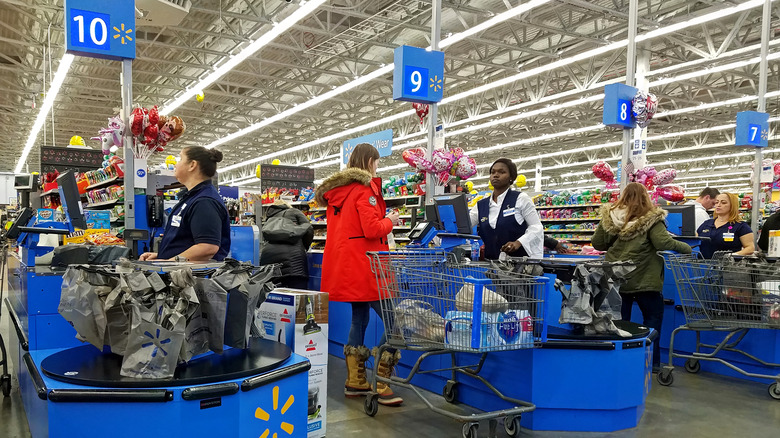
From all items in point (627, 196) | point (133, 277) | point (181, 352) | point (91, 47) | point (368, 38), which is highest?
point (368, 38)

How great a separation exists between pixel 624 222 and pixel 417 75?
2.49 m

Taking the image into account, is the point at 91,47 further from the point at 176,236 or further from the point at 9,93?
the point at 9,93

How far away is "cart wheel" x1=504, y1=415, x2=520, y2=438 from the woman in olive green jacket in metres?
1.73

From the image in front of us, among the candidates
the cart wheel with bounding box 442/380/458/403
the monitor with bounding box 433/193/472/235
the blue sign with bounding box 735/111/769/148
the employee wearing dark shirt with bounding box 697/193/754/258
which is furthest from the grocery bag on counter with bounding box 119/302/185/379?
the blue sign with bounding box 735/111/769/148

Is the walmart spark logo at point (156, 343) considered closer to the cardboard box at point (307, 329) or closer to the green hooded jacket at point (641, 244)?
the cardboard box at point (307, 329)

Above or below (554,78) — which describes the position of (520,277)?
below

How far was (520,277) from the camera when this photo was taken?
291 cm

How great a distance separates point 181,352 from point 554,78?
614 inches

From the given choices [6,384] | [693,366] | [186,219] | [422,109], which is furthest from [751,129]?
[6,384]

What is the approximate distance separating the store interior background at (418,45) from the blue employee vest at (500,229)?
119 cm

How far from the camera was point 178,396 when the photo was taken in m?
1.84

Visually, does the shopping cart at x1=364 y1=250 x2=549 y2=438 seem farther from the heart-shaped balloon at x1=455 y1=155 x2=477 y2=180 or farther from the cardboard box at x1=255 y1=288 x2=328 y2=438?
the heart-shaped balloon at x1=455 y1=155 x2=477 y2=180

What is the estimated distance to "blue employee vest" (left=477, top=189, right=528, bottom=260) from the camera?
3.87 meters

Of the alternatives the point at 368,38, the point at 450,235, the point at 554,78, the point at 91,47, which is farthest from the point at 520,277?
the point at 554,78
